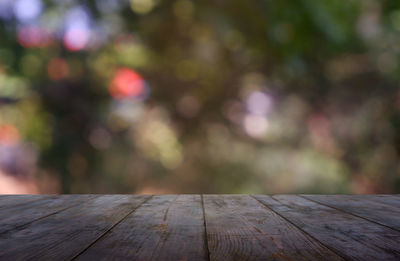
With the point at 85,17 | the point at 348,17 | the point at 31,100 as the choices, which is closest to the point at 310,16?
the point at 348,17

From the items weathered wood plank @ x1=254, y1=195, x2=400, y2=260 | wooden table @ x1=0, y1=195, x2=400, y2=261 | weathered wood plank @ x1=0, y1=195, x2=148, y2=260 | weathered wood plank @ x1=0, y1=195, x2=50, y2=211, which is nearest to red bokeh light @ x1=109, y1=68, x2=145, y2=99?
weathered wood plank @ x1=0, y1=195, x2=50, y2=211

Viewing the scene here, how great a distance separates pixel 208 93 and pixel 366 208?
1.64 metres

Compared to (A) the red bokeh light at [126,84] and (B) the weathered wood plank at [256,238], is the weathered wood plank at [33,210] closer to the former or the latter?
(B) the weathered wood plank at [256,238]

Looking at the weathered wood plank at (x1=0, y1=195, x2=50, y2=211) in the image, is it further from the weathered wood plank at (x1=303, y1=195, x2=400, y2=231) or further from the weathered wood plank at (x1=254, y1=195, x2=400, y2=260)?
the weathered wood plank at (x1=303, y1=195, x2=400, y2=231)

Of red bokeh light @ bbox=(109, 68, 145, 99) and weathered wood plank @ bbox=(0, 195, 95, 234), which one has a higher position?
red bokeh light @ bbox=(109, 68, 145, 99)

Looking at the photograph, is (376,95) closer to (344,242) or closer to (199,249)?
(344,242)

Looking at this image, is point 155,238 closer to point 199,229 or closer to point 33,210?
point 199,229

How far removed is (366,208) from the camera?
86 centimetres

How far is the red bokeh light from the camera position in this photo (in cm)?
232

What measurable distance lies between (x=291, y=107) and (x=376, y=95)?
61cm

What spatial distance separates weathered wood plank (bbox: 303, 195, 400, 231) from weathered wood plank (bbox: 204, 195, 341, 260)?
204 mm

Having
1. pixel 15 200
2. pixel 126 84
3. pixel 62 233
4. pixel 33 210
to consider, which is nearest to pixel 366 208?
pixel 62 233

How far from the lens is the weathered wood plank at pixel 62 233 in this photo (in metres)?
0.50

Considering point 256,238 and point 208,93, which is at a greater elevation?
point 208,93
